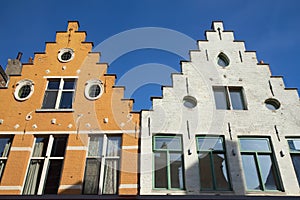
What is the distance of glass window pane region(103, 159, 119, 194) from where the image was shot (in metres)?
9.35

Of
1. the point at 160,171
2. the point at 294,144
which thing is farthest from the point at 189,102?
the point at 294,144

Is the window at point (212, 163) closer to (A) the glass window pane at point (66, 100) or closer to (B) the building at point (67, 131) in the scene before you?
(B) the building at point (67, 131)

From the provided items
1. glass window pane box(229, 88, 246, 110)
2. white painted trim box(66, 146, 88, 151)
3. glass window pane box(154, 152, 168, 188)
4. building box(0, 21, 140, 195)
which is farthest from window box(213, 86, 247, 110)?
white painted trim box(66, 146, 88, 151)

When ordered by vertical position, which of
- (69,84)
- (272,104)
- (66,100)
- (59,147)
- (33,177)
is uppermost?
(69,84)

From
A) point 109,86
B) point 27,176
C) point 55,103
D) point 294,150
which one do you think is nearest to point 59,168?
point 27,176

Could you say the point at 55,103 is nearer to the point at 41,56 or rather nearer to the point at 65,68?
the point at 65,68

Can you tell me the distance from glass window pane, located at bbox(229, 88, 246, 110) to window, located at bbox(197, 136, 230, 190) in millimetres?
1667

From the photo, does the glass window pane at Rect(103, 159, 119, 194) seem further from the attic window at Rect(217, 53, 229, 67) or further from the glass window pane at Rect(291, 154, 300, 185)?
the attic window at Rect(217, 53, 229, 67)

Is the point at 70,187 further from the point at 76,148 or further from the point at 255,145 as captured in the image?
the point at 255,145

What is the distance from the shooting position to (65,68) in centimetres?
1210

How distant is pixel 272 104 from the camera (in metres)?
11.2

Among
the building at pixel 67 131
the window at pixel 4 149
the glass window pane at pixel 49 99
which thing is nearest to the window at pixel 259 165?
the building at pixel 67 131

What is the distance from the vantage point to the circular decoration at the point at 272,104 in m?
11.1

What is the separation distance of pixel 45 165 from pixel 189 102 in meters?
5.68
